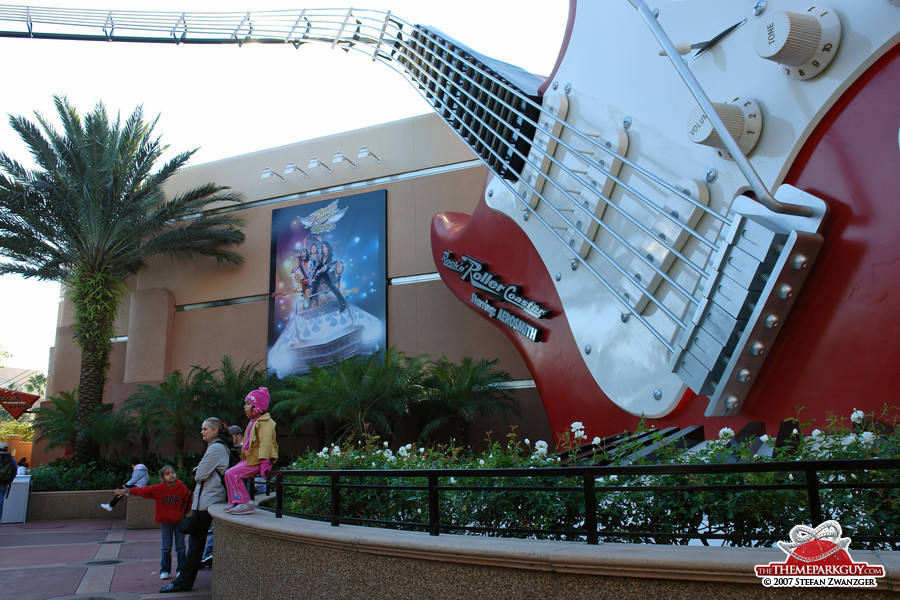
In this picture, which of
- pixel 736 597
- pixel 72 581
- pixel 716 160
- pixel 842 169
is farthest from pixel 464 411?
pixel 736 597

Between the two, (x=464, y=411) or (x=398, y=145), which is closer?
(x=464, y=411)

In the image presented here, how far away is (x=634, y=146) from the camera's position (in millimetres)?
6301

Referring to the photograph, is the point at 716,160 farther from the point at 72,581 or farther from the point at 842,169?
the point at 72,581

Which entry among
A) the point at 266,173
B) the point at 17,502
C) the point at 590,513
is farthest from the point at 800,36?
the point at 266,173

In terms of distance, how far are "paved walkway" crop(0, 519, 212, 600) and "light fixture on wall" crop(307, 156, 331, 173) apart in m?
11.0

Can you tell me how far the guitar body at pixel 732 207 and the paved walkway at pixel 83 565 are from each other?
14.4 feet

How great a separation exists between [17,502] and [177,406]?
3993mm

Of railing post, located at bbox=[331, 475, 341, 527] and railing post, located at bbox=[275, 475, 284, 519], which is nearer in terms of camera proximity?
railing post, located at bbox=[331, 475, 341, 527]

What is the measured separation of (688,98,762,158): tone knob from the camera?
4914 mm

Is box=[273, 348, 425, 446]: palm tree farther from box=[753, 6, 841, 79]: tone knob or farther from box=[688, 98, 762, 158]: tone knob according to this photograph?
box=[753, 6, 841, 79]: tone knob

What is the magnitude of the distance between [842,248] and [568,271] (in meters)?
3.27

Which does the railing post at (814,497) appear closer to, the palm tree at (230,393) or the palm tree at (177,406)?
the palm tree at (230,393)

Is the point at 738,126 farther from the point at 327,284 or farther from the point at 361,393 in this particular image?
the point at 327,284

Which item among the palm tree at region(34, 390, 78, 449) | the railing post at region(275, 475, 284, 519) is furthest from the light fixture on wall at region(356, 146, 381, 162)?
the railing post at region(275, 475, 284, 519)
